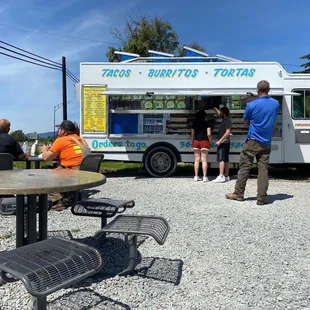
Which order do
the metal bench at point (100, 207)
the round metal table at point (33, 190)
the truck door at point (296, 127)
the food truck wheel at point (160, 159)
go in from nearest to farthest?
the round metal table at point (33, 190) < the metal bench at point (100, 207) < the truck door at point (296, 127) < the food truck wheel at point (160, 159)

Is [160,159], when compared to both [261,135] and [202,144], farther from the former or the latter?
[261,135]

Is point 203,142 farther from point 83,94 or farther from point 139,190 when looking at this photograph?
point 83,94

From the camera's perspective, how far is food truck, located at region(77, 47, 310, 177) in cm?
931

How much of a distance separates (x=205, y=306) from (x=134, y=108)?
7245 millimetres

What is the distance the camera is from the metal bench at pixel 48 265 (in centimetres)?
202

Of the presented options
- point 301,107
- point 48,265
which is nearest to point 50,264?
point 48,265

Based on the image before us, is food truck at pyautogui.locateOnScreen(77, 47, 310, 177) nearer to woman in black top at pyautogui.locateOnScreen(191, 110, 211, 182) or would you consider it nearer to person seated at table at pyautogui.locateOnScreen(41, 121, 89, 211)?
woman in black top at pyautogui.locateOnScreen(191, 110, 211, 182)

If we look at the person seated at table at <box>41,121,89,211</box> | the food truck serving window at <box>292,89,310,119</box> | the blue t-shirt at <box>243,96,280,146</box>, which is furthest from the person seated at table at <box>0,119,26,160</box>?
the food truck serving window at <box>292,89,310,119</box>

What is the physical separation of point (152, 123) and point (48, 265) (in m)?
7.54

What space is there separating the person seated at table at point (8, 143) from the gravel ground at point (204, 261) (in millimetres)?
1681

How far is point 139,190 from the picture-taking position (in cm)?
775

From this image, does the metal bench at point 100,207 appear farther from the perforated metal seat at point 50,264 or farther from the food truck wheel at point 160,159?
the food truck wheel at point 160,159

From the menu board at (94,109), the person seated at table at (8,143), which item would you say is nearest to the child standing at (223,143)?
the menu board at (94,109)

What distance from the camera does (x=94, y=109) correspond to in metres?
9.54
